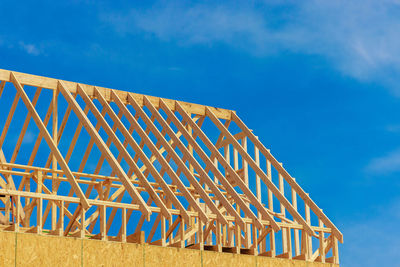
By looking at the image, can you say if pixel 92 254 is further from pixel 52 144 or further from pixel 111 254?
pixel 52 144

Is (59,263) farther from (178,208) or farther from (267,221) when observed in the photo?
(267,221)

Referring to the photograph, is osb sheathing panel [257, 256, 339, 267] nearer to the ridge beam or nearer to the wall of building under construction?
the wall of building under construction

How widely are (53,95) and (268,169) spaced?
7684 mm

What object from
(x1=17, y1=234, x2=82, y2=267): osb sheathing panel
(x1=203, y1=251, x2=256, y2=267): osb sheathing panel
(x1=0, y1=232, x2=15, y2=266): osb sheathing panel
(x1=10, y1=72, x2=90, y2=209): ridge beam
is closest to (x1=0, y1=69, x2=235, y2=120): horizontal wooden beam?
(x1=10, y1=72, x2=90, y2=209): ridge beam

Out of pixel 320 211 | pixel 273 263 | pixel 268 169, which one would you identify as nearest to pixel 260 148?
pixel 268 169

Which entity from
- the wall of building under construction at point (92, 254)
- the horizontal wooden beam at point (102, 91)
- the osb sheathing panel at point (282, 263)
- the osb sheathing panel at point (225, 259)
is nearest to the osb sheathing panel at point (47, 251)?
the wall of building under construction at point (92, 254)

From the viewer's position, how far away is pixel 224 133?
91.5ft

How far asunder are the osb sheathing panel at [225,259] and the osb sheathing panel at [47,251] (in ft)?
11.9

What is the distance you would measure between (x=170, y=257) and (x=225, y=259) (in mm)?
1768

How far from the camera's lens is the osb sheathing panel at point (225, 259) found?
69.7ft

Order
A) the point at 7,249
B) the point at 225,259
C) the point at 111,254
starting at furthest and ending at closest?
the point at 225,259
the point at 111,254
the point at 7,249

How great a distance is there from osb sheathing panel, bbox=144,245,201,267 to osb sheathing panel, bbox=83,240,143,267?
24 cm

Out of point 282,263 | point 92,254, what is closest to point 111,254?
point 92,254

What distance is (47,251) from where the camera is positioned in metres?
18.6
